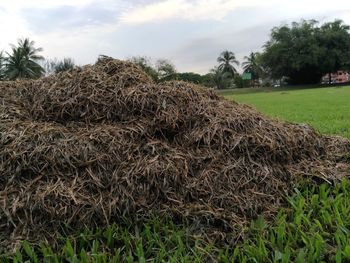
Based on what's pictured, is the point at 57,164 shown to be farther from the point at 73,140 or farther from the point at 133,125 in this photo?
the point at 133,125

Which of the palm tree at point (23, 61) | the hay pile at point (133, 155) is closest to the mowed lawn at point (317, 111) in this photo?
the hay pile at point (133, 155)

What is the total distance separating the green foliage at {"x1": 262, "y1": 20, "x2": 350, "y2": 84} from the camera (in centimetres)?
6050

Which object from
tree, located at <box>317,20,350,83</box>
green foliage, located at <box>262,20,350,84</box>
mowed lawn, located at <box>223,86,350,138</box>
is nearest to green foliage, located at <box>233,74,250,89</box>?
green foliage, located at <box>262,20,350,84</box>

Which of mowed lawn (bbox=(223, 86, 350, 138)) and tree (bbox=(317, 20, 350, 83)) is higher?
tree (bbox=(317, 20, 350, 83))

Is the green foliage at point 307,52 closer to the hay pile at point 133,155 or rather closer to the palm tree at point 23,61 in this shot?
the palm tree at point 23,61

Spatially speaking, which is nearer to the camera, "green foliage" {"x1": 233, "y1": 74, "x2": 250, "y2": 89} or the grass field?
the grass field

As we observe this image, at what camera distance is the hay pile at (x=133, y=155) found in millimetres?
2654

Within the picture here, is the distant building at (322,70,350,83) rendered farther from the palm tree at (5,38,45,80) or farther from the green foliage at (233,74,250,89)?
A: the palm tree at (5,38,45,80)

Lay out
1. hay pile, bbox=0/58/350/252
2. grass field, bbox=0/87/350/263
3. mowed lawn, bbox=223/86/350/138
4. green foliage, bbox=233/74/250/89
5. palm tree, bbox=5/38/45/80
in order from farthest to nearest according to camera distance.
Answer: green foliage, bbox=233/74/250/89 → palm tree, bbox=5/38/45/80 → mowed lawn, bbox=223/86/350/138 → hay pile, bbox=0/58/350/252 → grass field, bbox=0/87/350/263

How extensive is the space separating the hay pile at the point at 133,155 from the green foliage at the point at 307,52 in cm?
5924

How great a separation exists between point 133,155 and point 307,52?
61484 millimetres

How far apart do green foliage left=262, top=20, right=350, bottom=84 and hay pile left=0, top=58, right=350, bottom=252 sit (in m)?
59.2

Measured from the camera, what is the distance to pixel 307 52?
6069 centimetres

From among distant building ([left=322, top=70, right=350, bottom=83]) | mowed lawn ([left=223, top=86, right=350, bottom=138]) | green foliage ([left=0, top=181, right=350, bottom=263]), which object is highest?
green foliage ([left=0, top=181, right=350, bottom=263])
